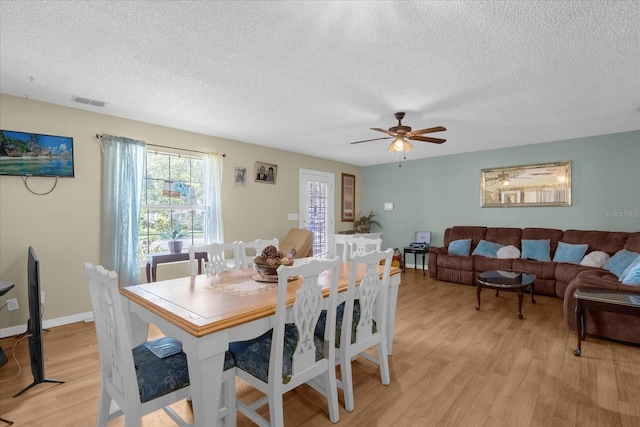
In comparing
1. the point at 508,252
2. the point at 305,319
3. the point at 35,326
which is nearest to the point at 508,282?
the point at 508,252

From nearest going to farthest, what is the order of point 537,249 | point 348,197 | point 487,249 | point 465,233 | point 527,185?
1. point 537,249
2. point 487,249
3. point 527,185
4. point 465,233
5. point 348,197

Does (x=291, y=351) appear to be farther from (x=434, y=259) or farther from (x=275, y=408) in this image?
(x=434, y=259)

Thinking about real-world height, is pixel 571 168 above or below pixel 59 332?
above

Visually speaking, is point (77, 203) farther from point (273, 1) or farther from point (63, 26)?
point (273, 1)

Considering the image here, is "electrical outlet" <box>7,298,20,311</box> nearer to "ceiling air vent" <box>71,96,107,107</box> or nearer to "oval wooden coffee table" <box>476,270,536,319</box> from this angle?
"ceiling air vent" <box>71,96,107,107</box>

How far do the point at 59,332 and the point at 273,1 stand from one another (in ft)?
12.2

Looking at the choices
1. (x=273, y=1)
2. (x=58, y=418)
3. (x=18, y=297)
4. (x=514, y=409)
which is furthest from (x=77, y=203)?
Answer: (x=514, y=409)

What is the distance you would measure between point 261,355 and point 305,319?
1.01 feet

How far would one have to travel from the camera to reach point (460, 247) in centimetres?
546

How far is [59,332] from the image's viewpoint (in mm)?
3176

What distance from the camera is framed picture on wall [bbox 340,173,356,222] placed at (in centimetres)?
707

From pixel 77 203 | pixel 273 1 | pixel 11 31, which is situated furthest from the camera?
pixel 77 203

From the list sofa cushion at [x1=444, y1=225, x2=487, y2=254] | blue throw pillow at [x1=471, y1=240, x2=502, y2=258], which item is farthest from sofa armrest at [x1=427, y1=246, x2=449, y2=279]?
blue throw pillow at [x1=471, y1=240, x2=502, y2=258]

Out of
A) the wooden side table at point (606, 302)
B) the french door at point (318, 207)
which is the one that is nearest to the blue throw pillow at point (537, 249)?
the wooden side table at point (606, 302)
